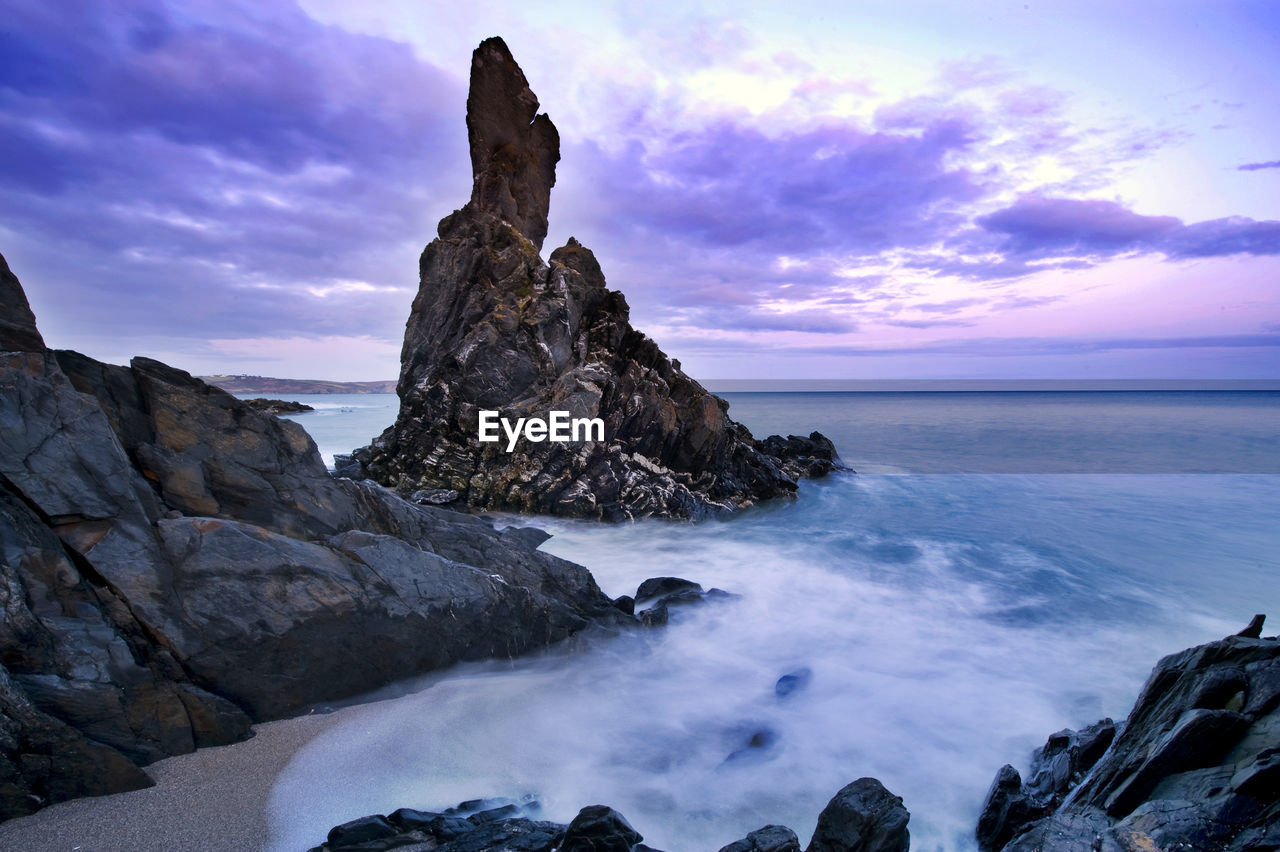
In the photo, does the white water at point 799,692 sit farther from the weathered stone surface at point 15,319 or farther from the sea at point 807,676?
the weathered stone surface at point 15,319

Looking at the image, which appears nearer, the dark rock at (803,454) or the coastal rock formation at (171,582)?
the coastal rock formation at (171,582)

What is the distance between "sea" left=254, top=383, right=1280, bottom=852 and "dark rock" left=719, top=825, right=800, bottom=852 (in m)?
0.88

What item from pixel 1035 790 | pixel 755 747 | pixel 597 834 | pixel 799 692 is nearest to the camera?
pixel 597 834

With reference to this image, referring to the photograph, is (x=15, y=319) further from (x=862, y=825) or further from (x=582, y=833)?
(x=862, y=825)

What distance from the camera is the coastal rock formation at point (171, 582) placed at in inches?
212

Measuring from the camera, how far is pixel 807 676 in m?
9.63

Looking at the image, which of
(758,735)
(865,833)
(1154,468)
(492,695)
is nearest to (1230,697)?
(865,833)

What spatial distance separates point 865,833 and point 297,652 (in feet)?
19.8

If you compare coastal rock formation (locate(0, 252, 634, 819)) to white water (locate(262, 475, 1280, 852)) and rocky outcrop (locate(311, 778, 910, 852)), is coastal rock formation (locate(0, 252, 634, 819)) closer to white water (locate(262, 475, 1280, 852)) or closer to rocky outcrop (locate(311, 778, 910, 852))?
white water (locate(262, 475, 1280, 852))

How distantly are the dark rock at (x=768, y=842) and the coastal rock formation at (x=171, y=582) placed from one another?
15.1 ft

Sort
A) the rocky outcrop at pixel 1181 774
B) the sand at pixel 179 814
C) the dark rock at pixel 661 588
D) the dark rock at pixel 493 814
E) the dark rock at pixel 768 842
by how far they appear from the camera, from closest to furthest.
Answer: the rocky outcrop at pixel 1181 774, the sand at pixel 179 814, the dark rock at pixel 768 842, the dark rock at pixel 493 814, the dark rock at pixel 661 588

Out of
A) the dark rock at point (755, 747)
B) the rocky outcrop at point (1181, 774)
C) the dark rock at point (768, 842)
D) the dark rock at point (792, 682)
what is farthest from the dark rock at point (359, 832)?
the dark rock at point (792, 682)

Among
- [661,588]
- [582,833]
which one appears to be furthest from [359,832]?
[661,588]

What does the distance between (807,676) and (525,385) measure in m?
13.9
